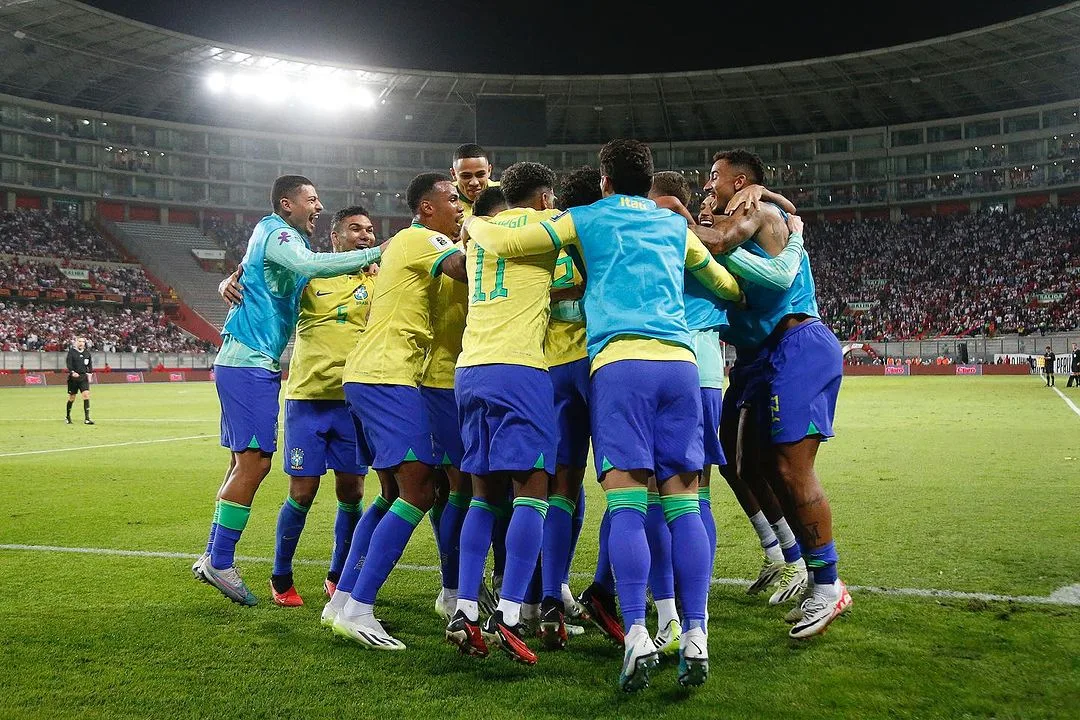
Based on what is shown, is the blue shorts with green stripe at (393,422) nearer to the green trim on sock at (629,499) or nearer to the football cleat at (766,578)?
the green trim on sock at (629,499)

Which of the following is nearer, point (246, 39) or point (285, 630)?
point (285, 630)

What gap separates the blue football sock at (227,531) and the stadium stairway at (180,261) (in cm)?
5104

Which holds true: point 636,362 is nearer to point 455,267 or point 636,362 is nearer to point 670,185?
point 455,267

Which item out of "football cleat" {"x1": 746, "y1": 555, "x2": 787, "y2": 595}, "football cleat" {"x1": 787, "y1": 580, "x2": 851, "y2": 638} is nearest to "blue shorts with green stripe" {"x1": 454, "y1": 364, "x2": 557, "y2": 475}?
"football cleat" {"x1": 787, "y1": 580, "x2": 851, "y2": 638}

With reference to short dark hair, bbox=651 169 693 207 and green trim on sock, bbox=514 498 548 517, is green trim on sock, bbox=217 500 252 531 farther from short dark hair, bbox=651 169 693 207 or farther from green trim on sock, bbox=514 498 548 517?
short dark hair, bbox=651 169 693 207

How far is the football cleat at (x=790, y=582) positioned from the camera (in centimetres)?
522

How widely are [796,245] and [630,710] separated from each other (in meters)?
2.57

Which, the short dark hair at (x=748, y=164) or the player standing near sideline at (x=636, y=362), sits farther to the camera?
the short dark hair at (x=748, y=164)

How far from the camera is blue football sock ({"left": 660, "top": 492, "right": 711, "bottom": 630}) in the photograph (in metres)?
3.90

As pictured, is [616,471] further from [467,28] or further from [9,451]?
[467,28]

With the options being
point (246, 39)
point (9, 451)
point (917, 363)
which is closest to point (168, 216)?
point (246, 39)

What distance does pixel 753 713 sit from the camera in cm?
342

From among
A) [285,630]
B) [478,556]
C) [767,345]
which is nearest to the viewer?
[478,556]

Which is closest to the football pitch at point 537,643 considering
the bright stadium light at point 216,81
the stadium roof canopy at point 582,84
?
the stadium roof canopy at point 582,84
